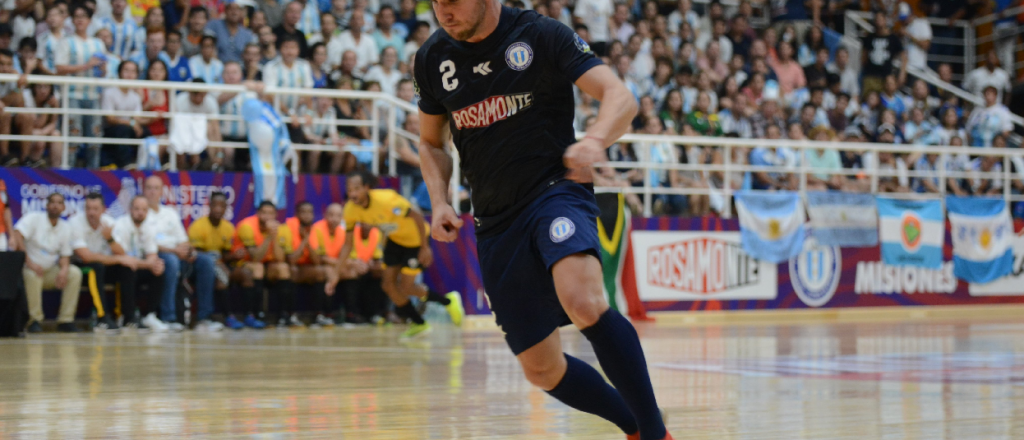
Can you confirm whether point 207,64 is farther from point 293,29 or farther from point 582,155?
point 582,155

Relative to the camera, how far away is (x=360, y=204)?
11734mm

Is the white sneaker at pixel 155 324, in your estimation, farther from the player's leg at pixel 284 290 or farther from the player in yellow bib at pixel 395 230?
the player in yellow bib at pixel 395 230

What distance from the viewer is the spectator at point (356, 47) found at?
50.0 ft

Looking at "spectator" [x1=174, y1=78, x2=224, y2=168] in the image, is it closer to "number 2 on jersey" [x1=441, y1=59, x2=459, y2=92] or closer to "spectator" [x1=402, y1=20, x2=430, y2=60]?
"spectator" [x1=402, y1=20, x2=430, y2=60]

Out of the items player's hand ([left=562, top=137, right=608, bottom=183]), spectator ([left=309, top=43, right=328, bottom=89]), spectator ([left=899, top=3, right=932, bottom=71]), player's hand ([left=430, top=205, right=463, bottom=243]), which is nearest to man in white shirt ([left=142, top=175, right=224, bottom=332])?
spectator ([left=309, top=43, right=328, bottom=89])

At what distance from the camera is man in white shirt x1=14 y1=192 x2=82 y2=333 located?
460 inches

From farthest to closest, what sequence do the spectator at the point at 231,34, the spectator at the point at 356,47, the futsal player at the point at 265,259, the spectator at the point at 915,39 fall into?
the spectator at the point at 915,39 → the spectator at the point at 356,47 → the spectator at the point at 231,34 → the futsal player at the point at 265,259

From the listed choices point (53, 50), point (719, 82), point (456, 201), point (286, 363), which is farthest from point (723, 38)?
point (286, 363)

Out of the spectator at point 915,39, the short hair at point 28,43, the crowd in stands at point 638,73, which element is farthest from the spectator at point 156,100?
the spectator at point 915,39

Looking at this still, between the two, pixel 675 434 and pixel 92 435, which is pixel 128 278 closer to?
pixel 92 435

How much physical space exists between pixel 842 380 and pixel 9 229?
29.0ft

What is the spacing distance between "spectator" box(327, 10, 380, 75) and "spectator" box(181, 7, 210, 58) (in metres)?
1.83

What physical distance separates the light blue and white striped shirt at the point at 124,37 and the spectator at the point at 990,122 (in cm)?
1453

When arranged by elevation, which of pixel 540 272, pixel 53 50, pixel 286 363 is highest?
pixel 53 50
